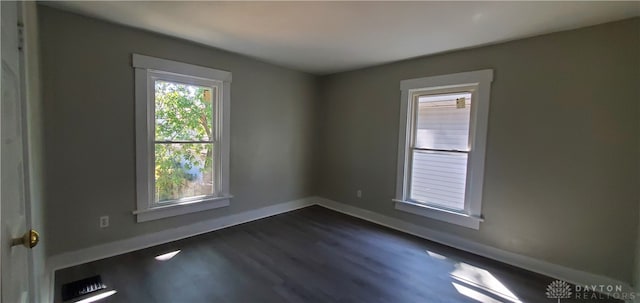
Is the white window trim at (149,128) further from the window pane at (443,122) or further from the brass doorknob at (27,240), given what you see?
the window pane at (443,122)

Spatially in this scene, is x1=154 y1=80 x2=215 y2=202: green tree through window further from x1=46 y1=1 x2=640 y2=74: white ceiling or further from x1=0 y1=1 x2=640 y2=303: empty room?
x1=46 y1=1 x2=640 y2=74: white ceiling

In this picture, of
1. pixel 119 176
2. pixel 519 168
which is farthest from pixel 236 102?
pixel 519 168

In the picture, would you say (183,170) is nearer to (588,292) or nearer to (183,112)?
(183,112)

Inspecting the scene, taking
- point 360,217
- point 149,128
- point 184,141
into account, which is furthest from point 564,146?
point 149,128

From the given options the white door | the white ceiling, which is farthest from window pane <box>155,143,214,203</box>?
the white door

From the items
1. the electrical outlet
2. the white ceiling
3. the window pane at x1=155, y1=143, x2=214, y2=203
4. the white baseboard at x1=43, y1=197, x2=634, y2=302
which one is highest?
the white ceiling

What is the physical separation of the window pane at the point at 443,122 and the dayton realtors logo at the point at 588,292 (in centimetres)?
154

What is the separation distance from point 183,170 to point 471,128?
3464 mm

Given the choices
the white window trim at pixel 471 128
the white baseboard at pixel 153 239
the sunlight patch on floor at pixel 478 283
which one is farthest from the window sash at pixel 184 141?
the sunlight patch on floor at pixel 478 283

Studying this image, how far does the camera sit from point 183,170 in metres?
3.39

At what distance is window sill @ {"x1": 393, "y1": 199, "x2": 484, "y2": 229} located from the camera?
126 inches

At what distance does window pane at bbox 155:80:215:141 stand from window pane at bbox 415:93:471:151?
2.76 m

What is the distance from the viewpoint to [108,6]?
2.36m

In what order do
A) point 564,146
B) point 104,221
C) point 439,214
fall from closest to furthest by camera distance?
point 564,146 < point 104,221 < point 439,214
